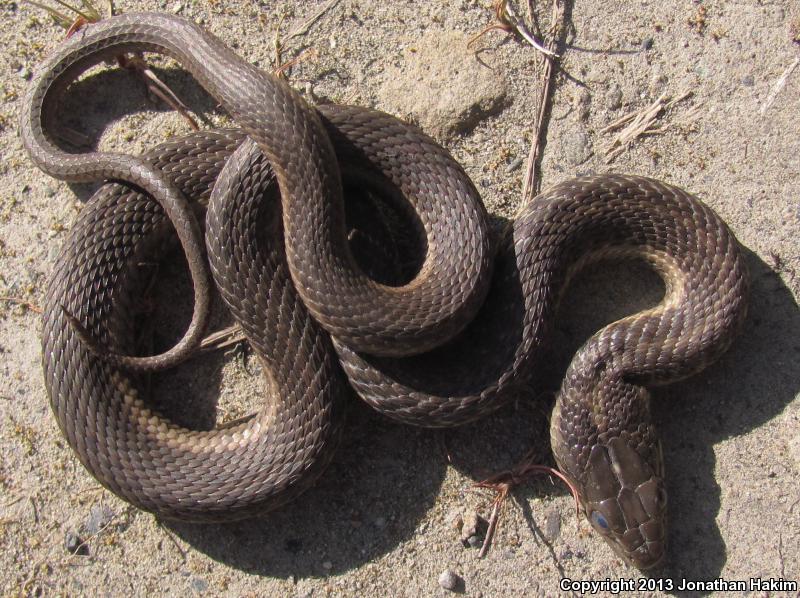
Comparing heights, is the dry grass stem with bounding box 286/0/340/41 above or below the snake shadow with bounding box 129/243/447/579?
above

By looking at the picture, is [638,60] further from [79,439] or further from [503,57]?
[79,439]

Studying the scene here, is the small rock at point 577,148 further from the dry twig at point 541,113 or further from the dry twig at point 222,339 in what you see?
the dry twig at point 222,339

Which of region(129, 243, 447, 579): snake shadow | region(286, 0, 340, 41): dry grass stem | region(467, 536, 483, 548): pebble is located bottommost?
region(467, 536, 483, 548): pebble

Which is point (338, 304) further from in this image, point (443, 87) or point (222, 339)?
point (443, 87)

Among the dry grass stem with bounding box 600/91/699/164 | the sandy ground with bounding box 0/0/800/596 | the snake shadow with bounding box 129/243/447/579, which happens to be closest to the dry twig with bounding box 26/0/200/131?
the sandy ground with bounding box 0/0/800/596

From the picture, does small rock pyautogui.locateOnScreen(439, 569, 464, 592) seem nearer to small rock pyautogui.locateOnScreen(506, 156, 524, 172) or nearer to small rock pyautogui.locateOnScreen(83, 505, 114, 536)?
small rock pyautogui.locateOnScreen(83, 505, 114, 536)
